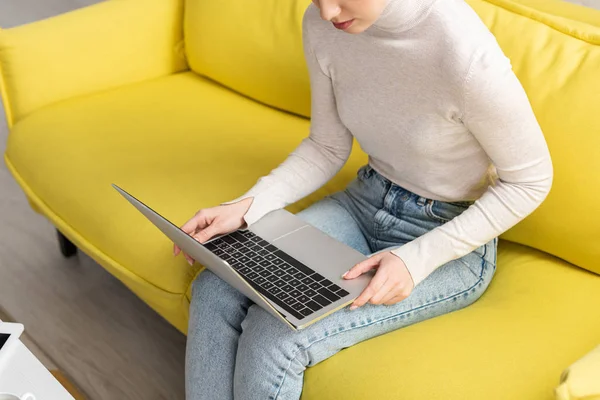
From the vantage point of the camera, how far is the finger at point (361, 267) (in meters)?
1.17

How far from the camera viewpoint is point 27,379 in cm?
107

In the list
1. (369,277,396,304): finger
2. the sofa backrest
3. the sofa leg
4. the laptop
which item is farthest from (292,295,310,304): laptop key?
the sofa leg

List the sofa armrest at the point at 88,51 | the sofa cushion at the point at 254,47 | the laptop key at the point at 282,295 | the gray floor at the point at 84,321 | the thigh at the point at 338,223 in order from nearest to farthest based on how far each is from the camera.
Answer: the laptop key at the point at 282,295, the thigh at the point at 338,223, the gray floor at the point at 84,321, the sofa cushion at the point at 254,47, the sofa armrest at the point at 88,51

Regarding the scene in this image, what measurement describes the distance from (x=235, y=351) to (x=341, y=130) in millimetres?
468

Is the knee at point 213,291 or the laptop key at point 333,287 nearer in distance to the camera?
the laptop key at point 333,287

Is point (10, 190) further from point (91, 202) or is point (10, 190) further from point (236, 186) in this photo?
point (236, 186)

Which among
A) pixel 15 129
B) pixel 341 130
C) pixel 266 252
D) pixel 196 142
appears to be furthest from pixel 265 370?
pixel 15 129

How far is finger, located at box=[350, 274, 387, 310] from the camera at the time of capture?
111 centimetres

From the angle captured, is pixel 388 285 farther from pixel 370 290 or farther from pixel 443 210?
pixel 443 210

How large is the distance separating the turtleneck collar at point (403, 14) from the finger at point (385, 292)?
40cm

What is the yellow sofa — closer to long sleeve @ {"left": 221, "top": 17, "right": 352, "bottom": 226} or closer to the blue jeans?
the blue jeans

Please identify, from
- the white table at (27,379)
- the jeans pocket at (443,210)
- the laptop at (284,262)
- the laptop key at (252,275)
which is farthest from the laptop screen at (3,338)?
the jeans pocket at (443,210)

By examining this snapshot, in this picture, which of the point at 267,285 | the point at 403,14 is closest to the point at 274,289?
the point at 267,285

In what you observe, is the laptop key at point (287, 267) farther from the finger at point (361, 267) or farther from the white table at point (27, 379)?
the white table at point (27, 379)
